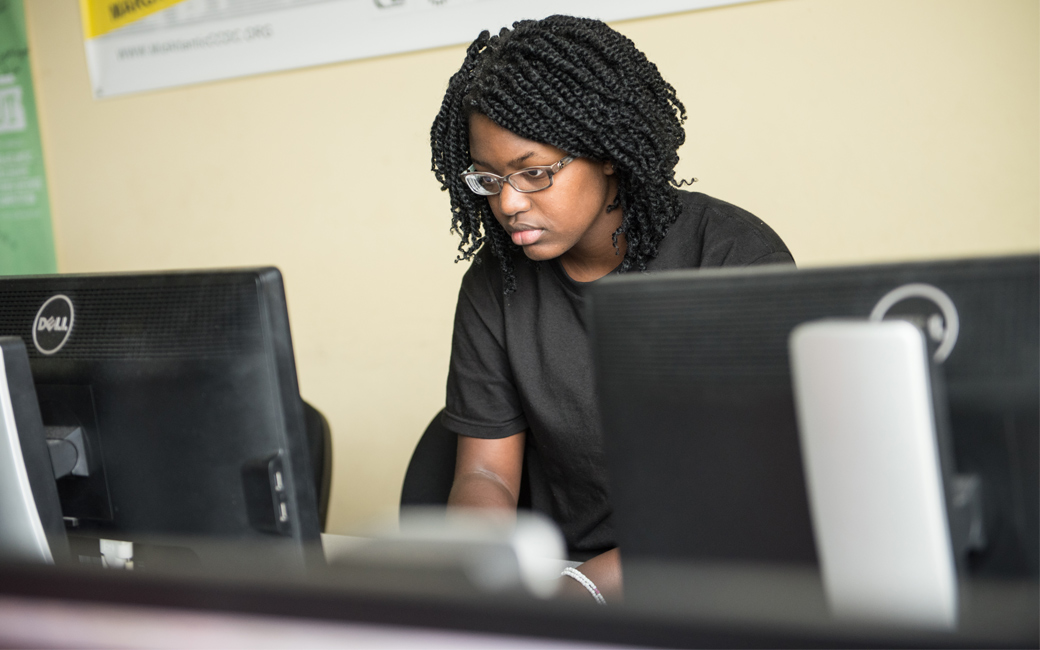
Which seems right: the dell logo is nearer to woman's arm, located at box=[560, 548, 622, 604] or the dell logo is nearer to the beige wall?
woman's arm, located at box=[560, 548, 622, 604]

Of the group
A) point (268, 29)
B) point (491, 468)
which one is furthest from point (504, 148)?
point (268, 29)

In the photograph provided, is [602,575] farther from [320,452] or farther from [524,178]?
[320,452]

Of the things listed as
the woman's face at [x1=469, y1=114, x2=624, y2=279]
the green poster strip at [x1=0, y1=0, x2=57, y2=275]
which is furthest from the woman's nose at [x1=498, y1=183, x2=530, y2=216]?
the green poster strip at [x1=0, y1=0, x2=57, y2=275]

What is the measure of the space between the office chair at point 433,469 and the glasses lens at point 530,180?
454 millimetres

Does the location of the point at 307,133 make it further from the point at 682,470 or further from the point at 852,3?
the point at 682,470

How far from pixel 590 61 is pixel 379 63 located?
112 cm

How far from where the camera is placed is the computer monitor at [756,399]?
19.7 inches

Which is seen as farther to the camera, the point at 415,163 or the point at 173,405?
the point at 415,163

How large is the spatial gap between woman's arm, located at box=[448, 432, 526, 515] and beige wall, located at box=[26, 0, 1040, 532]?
2.41 feet

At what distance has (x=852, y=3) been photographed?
175 cm

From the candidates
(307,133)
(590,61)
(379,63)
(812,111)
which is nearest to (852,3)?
(812,111)

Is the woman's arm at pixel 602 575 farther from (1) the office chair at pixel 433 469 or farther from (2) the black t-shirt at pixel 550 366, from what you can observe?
(1) the office chair at pixel 433 469

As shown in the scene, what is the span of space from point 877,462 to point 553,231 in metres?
0.80

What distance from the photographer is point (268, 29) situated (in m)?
2.27
